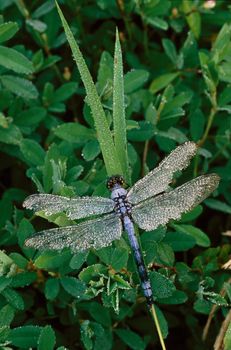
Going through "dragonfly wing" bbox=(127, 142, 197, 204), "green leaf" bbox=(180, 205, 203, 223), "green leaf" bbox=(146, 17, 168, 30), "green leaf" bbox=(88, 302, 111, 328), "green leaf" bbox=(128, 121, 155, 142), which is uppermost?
"green leaf" bbox=(146, 17, 168, 30)

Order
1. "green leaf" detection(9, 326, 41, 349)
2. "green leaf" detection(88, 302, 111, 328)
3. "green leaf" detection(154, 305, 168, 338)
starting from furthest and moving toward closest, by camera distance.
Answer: "green leaf" detection(88, 302, 111, 328) → "green leaf" detection(154, 305, 168, 338) → "green leaf" detection(9, 326, 41, 349)

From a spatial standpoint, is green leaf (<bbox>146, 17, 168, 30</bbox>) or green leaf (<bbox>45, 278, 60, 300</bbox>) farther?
green leaf (<bbox>146, 17, 168, 30</bbox>)

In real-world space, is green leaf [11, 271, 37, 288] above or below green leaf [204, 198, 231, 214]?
below

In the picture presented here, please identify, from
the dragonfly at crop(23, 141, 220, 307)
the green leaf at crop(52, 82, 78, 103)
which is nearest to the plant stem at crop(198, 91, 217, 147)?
the dragonfly at crop(23, 141, 220, 307)

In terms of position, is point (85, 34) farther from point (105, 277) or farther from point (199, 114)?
point (105, 277)

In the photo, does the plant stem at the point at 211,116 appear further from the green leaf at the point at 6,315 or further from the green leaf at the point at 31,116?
the green leaf at the point at 6,315

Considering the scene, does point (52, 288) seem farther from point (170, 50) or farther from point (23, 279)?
point (170, 50)

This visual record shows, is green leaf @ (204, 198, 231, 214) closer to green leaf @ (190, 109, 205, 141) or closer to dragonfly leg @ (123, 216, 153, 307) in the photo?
green leaf @ (190, 109, 205, 141)
